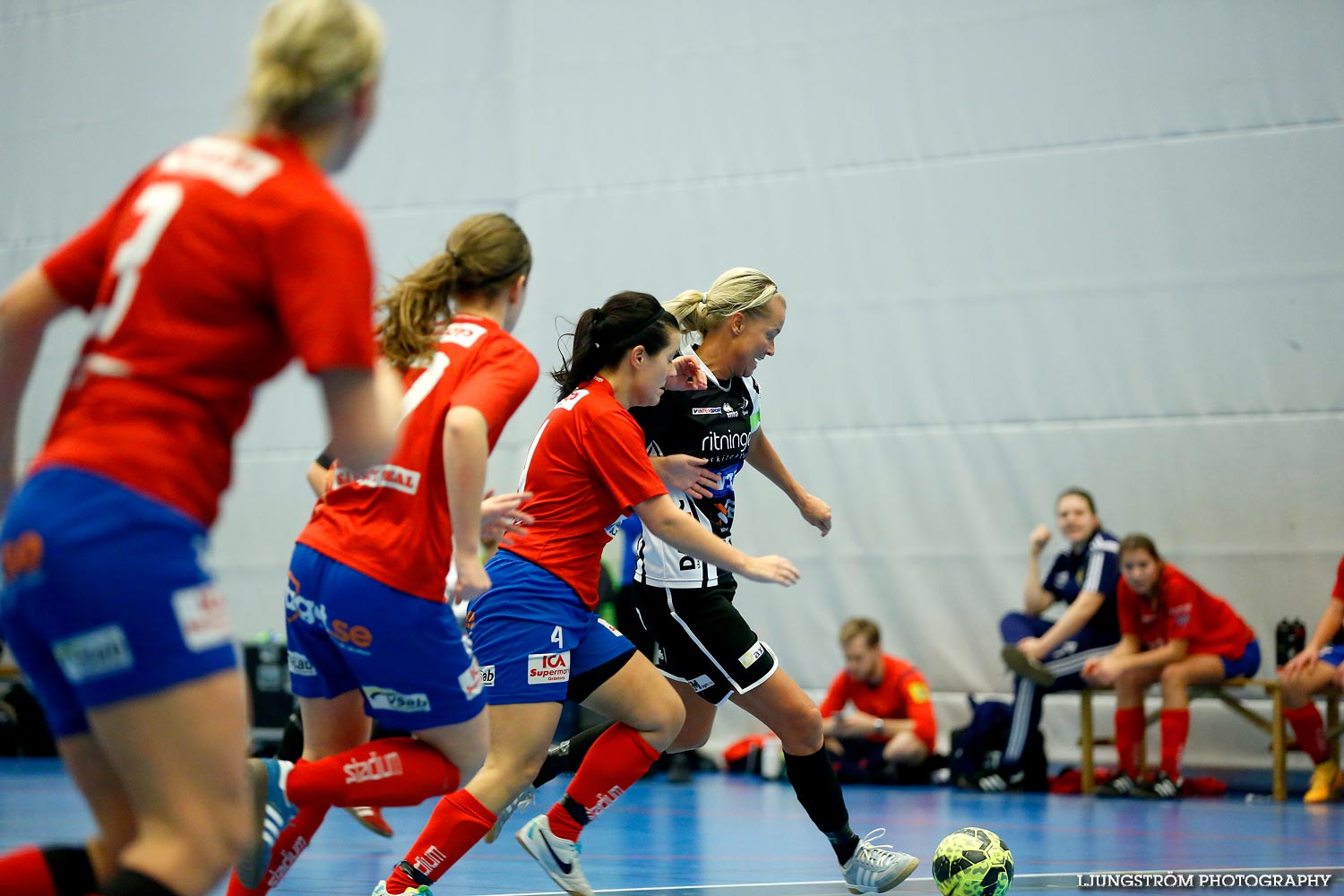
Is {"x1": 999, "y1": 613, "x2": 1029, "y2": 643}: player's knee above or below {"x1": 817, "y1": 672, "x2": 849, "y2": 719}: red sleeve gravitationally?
above

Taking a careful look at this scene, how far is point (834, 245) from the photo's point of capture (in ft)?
33.8

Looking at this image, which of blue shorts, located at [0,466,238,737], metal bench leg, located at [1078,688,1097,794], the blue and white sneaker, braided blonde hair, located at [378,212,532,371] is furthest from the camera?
metal bench leg, located at [1078,688,1097,794]

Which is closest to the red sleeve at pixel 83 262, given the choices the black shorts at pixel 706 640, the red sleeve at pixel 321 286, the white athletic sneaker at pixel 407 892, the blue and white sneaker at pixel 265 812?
the red sleeve at pixel 321 286

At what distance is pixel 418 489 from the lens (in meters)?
3.21

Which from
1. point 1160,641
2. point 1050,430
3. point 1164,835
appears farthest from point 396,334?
point 1050,430

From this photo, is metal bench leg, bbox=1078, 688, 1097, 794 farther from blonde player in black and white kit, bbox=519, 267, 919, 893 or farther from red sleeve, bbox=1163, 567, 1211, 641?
blonde player in black and white kit, bbox=519, 267, 919, 893

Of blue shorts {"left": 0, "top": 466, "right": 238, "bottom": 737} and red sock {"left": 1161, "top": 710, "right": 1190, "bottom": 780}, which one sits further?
red sock {"left": 1161, "top": 710, "right": 1190, "bottom": 780}

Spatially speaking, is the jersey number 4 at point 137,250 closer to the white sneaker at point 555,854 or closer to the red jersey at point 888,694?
the white sneaker at point 555,854

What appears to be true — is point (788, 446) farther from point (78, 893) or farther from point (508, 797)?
point (78, 893)

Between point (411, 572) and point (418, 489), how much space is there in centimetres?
18

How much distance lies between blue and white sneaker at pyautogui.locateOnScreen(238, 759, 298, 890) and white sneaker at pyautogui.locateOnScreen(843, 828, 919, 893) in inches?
73.2

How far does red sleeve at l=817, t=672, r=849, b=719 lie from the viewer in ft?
30.0

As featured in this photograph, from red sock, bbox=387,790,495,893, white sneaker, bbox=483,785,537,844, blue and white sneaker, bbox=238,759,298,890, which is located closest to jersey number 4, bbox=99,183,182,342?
blue and white sneaker, bbox=238,759,298,890

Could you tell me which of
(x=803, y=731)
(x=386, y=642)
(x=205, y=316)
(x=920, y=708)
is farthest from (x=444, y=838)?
(x=920, y=708)
